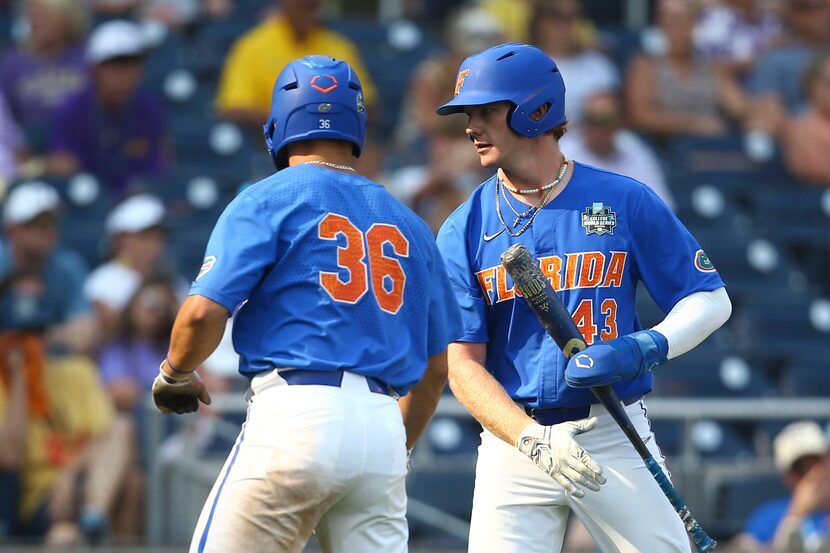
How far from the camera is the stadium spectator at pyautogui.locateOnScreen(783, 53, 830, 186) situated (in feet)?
37.1

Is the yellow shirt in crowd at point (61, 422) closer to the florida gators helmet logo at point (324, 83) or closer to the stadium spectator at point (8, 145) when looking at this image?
the stadium spectator at point (8, 145)

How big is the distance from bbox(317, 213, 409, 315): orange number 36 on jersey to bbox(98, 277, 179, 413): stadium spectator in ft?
13.6

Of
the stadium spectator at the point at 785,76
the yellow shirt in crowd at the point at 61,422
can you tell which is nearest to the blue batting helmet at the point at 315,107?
the yellow shirt in crowd at the point at 61,422

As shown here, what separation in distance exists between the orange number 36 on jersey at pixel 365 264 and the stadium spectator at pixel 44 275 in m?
4.19

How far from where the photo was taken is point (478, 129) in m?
4.82

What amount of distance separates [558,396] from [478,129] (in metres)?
0.88

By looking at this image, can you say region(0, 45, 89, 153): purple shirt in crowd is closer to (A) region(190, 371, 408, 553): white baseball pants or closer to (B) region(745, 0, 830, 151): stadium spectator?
(B) region(745, 0, 830, 151): stadium spectator

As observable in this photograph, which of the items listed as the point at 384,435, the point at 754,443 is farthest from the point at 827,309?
the point at 384,435

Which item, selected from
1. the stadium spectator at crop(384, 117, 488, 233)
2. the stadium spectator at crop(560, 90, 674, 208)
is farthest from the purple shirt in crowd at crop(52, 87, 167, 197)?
the stadium spectator at crop(560, 90, 674, 208)

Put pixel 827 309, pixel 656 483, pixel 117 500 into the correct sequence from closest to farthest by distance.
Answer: pixel 656 483 → pixel 117 500 → pixel 827 309

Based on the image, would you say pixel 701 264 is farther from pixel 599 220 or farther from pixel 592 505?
pixel 592 505

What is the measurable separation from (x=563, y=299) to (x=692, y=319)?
40cm

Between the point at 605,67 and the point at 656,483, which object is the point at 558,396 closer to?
the point at 656,483

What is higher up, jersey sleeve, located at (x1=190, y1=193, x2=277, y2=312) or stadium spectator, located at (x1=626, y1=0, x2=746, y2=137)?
stadium spectator, located at (x1=626, y1=0, x2=746, y2=137)
